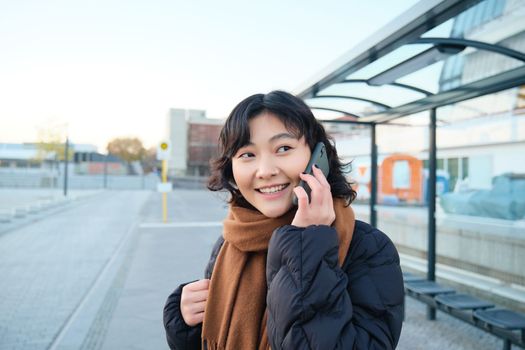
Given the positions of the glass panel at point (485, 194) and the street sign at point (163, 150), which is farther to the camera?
the street sign at point (163, 150)

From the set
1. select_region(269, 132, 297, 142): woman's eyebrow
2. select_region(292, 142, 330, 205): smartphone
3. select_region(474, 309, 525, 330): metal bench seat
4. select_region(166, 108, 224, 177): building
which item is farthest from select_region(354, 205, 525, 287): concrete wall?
select_region(166, 108, 224, 177): building

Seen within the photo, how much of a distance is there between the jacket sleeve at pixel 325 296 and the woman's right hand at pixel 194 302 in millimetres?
432

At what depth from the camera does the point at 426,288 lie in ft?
14.9

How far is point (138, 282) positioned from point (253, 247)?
5.60 m

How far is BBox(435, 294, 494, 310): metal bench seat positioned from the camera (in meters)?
3.85

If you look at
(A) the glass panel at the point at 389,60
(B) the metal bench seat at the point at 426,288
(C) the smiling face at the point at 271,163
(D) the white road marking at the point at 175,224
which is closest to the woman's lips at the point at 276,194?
(C) the smiling face at the point at 271,163

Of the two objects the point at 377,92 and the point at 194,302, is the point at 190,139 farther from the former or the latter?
the point at 194,302

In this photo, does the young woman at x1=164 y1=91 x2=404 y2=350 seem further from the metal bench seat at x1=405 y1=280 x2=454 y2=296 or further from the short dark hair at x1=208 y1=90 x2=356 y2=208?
the metal bench seat at x1=405 y1=280 x2=454 y2=296

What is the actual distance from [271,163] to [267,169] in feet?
0.09

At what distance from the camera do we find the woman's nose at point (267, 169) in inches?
51.3

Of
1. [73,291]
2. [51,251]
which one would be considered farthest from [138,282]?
[51,251]

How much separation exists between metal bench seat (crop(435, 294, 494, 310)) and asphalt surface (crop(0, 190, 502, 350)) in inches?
17.5

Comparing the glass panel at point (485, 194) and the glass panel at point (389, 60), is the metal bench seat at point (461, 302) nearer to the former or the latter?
the glass panel at point (485, 194)

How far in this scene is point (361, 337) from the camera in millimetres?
1142
